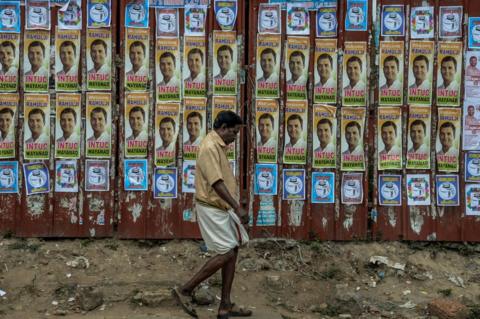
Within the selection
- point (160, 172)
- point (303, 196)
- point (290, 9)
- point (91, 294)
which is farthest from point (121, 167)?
point (290, 9)

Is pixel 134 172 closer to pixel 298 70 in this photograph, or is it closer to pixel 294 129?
pixel 294 129

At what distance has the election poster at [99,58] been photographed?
6.84 m

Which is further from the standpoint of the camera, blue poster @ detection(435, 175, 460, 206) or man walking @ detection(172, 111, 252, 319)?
blue poster @ detection(435, 175, 460, 206)

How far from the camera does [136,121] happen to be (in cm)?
688

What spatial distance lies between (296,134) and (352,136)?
1.98 feet

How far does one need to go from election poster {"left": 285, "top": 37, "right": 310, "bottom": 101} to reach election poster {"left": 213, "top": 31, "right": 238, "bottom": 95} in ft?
1.92

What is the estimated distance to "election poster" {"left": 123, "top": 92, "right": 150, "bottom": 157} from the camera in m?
6.86

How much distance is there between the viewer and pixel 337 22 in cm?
696

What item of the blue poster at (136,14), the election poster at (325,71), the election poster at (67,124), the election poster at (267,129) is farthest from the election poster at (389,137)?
the election poster at (67,124)

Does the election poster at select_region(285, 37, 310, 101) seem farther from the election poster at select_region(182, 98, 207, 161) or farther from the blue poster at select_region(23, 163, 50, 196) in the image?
the blue poster at select_region(23, 163, 50, 196)

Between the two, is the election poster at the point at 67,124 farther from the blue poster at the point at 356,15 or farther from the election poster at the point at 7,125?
the blue poster at the point at 356,15

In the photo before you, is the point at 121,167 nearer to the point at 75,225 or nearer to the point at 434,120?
the point at 75,225

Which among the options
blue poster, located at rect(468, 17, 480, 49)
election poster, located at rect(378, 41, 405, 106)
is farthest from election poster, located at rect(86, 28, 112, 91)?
blue poster, located at rect(468, 17, 480, 49)

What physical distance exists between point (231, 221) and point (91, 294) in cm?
155
